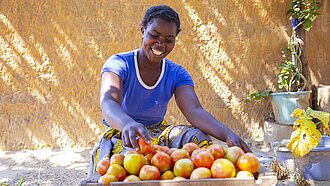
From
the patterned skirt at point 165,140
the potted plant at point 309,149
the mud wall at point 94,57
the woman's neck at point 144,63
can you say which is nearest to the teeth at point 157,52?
the woman's neck at point 144,63

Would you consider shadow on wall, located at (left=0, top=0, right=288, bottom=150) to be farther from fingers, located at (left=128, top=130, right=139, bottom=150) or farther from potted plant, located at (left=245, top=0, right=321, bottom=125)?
fingers, located at (left=128, top=130, right=139, bottom=150)

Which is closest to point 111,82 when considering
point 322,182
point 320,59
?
point 322,182

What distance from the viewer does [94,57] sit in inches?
204

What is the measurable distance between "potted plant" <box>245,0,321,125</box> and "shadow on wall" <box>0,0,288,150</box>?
20 centimetres

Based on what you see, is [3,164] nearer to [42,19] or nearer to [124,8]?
[42,19]

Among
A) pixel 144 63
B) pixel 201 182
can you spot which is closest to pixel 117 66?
pixel 144 63

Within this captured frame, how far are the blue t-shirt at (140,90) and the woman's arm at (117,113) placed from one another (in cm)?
9

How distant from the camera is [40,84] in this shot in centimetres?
522

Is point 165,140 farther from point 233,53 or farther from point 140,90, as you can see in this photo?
point 233,53

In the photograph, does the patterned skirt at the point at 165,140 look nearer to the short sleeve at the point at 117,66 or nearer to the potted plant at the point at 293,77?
the short sleeve at the point at 117,66

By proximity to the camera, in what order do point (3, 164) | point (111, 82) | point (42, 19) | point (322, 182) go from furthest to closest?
point (42, 19)
point (3, 164)
point (322, 182)
point (111, 82)

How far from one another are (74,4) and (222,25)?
2.09 metres

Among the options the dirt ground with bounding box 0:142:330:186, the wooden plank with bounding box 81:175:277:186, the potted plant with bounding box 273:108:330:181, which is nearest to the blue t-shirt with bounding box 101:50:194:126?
the wooden plank with bounding box 81:175:277:186

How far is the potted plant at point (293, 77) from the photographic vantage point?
4.85 metres
